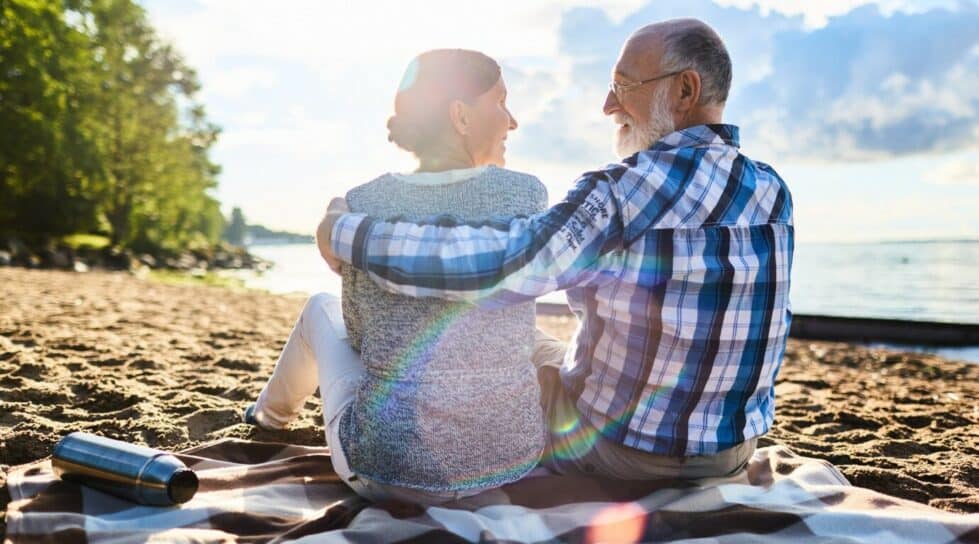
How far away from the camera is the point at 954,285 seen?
24.6 m

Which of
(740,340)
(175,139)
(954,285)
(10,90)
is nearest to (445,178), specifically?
(740,340)

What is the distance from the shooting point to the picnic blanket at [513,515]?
2.05m

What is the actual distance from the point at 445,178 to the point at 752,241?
91 centimetres

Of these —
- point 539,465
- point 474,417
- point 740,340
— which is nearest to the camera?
point 474,417

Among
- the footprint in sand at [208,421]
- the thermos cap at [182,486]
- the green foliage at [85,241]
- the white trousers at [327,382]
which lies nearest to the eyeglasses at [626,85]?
the white trousers at [327,382]

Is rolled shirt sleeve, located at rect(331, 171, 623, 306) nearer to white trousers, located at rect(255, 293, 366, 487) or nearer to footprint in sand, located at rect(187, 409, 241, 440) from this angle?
Answer: white trousers, located at rect(255, 293, 366, 487)

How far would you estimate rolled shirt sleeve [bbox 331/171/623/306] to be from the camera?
1798mm

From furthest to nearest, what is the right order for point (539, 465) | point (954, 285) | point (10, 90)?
1. point (954, 285)
2. point (10, 90)
3. point (539, 465)

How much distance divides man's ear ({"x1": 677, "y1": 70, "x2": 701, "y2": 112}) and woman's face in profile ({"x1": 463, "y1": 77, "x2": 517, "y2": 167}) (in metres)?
0.53

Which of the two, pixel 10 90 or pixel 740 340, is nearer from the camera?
pixel 740 340

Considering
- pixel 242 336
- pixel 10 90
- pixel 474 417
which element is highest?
pixel 10 90

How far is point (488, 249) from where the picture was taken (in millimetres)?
1801

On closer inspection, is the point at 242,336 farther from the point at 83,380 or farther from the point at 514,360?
the point at 514,360

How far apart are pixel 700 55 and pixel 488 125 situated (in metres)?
0.67
